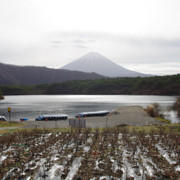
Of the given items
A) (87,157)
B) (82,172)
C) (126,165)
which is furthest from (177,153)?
(82,172)

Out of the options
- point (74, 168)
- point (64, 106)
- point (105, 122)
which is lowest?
point (64, 106)

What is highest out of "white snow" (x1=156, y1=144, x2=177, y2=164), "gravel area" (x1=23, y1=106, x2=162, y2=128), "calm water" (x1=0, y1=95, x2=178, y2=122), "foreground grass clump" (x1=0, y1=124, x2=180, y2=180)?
"foreground grass clump" (x1=0, y1=124, x2=180, y2=180)

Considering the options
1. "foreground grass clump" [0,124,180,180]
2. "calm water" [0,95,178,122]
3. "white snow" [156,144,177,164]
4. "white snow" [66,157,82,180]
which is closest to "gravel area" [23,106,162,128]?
"calm water" [0,95,178,122]

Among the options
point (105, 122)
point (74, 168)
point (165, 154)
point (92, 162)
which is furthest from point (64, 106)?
point (74, 168)

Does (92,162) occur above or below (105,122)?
above

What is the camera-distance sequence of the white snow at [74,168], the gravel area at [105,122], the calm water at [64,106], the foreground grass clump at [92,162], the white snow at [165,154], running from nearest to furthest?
the white snow at [74,168]
the foreground grass clump at [92,162]
the white snow at [165,154]
the gravel area at [105,122]
the calm water at [64,106]

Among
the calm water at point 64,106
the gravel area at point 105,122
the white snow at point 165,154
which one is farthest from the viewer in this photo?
the calm water at point 64,106

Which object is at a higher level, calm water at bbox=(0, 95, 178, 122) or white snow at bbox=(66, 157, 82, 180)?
white snow at bbox=(66, 157, 82, 180)

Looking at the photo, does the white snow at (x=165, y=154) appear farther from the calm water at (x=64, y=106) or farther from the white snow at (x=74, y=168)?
the calm water at (x=64, y=106)

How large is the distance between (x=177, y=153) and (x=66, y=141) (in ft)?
21.8

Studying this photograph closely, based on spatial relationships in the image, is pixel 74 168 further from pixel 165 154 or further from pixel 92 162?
pixel 165 154

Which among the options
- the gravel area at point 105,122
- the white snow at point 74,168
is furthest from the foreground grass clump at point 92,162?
the gravel area at point 105,122

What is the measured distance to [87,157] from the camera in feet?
35.4

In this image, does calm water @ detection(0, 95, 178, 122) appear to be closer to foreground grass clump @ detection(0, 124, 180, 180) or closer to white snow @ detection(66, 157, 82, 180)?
foreground grass clump @ detection(0, 124, 180, 180)
